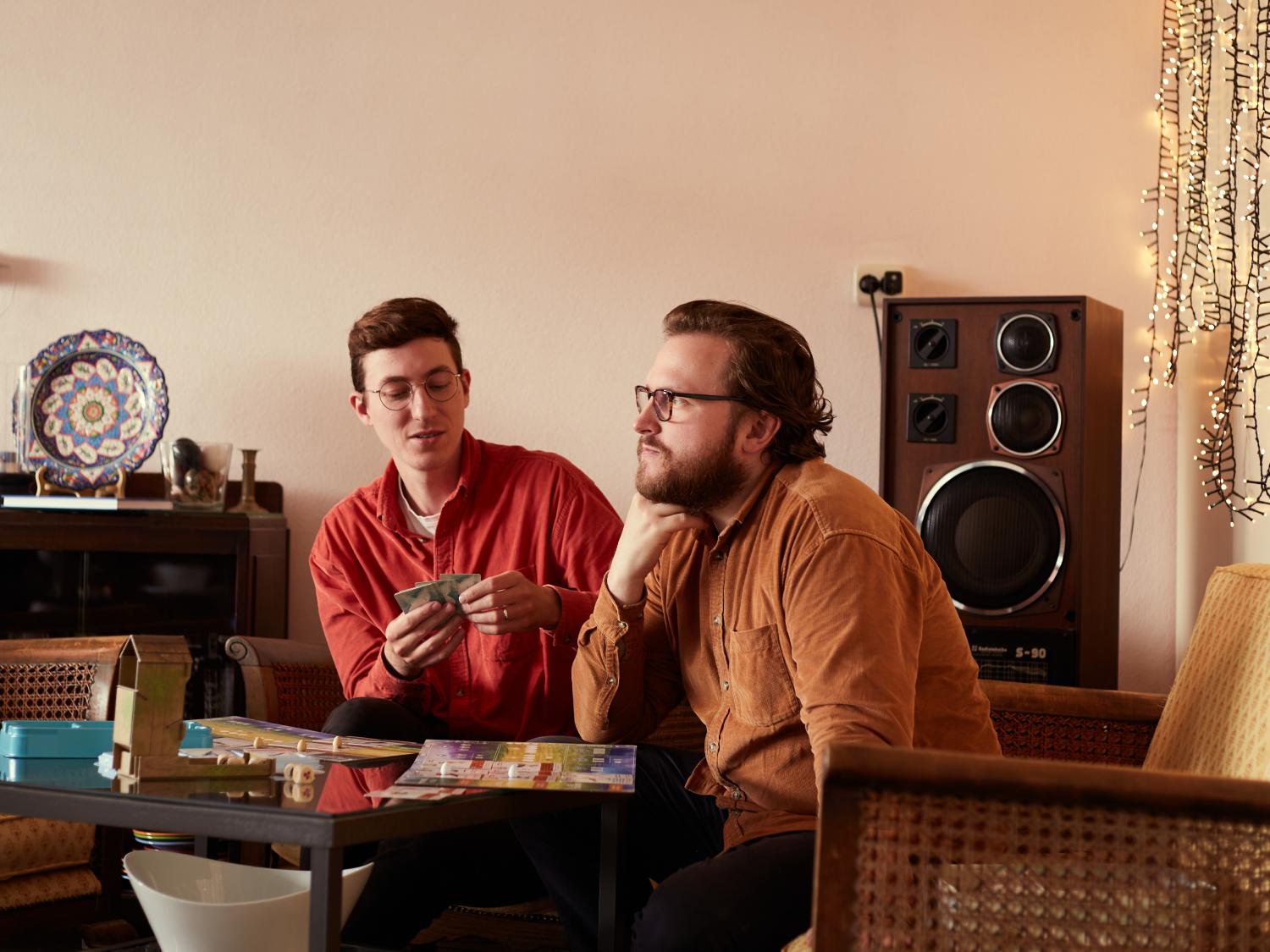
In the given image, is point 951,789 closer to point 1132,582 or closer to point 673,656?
point 673,656

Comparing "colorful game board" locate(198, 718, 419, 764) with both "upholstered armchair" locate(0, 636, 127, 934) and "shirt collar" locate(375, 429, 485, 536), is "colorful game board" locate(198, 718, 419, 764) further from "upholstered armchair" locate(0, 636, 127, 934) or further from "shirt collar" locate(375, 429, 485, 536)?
"shirt collar" locate(375, 429, 485, 536)

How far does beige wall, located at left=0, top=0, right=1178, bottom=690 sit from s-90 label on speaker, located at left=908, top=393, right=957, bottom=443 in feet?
1.39

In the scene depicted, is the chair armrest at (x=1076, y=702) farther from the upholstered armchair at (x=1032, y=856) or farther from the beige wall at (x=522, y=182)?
the beige wall at (x=522, y=182)

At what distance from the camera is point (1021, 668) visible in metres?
2.79

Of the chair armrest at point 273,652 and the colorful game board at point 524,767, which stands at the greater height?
the chair armrest at point 273,652

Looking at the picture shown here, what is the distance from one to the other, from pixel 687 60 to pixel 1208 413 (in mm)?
1497

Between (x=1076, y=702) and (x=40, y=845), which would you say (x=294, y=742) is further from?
(x=1076, y=702)

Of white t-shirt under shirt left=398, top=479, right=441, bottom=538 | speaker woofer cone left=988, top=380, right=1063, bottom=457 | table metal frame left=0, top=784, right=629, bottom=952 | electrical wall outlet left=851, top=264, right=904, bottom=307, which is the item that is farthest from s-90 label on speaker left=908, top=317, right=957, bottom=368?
table metal frame left=0, top=784, right=629, bottom=952

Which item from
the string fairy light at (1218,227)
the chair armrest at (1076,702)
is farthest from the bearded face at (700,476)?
the string fairy light at (1218,227)

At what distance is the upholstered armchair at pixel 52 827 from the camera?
213cm

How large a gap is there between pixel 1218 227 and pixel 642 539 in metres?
1.65

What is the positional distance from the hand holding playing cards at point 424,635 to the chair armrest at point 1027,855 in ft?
3.78

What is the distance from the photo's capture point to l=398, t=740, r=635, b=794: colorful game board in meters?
1.48

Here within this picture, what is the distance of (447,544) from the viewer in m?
2.46
